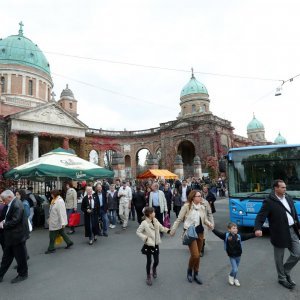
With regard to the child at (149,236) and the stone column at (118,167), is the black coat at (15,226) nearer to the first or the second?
the child at (149,236)

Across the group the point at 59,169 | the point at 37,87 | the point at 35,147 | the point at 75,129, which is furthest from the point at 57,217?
the point at 37,87

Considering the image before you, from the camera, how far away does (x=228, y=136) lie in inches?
1626

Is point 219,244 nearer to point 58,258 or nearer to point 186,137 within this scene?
point 58,258

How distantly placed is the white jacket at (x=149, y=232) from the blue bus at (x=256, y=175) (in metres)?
4.20

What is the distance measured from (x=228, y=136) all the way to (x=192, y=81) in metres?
13.9

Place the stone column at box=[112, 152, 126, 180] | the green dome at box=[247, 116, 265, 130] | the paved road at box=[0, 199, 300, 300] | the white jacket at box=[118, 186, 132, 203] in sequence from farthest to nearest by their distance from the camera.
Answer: the green dome at box=[247, 116, 265, 130] → the stone column at box=[112, 152, 126, 180] → the white jacket at box=[118, 186, 132, 203] → the paved road at box=[0, 199, 300, 300]

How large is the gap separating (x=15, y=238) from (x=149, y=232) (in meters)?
2.61

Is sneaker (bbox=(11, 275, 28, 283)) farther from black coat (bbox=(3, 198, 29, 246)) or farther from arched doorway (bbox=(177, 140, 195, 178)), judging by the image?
arched doorway (bbox=(177, 140, 195, 178))

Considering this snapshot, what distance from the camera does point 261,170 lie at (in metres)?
8.84

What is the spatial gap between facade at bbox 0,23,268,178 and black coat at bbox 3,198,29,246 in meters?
21.6

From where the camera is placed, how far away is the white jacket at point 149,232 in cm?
507

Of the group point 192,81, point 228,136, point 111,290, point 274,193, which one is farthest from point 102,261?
point 192,81

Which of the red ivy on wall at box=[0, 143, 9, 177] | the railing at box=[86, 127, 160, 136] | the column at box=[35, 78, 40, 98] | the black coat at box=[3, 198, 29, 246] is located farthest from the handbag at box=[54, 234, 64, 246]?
the column at box=[35, 78, 40, 98]

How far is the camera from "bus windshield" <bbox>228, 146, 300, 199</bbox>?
8438 millimetres
